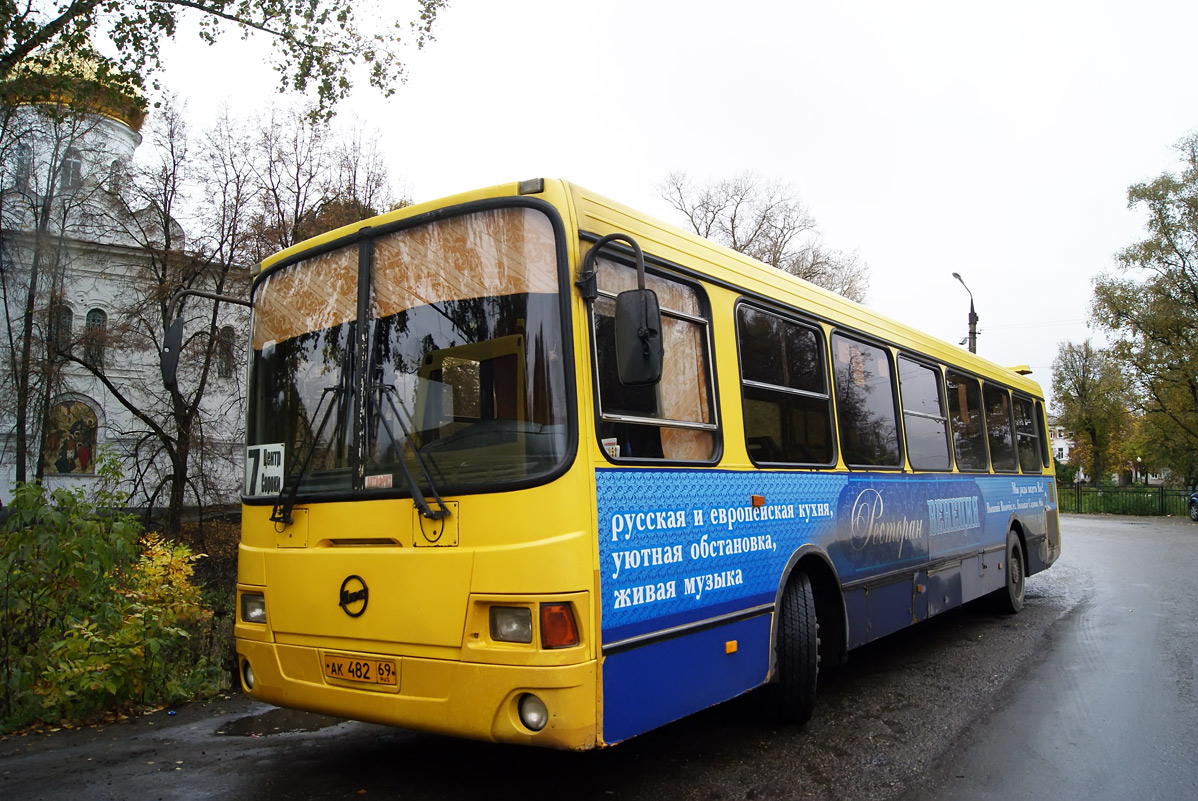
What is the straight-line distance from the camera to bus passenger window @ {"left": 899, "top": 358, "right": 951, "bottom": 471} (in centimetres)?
749

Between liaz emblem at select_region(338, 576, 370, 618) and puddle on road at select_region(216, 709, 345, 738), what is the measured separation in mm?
2042

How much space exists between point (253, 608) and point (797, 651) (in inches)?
121

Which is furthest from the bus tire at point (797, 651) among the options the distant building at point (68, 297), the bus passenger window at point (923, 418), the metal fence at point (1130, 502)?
the metal fence at point (1130, 502)

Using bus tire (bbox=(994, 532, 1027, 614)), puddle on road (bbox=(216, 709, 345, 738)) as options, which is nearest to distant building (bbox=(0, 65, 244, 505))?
puddle on road (bbox=(216, 709, 345, 738))

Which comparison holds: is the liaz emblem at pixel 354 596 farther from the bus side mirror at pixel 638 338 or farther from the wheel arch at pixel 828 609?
the wheel arch at pixel 828 609

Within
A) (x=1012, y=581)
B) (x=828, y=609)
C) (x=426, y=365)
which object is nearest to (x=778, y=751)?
(x=828, y=609)

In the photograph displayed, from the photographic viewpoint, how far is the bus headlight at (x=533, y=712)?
3.60 metres

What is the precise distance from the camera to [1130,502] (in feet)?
139

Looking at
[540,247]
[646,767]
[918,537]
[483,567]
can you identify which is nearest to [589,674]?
[483,567]

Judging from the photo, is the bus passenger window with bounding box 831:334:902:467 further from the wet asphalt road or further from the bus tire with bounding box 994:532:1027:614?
the bus tire with bounding box 994:532:1027:614

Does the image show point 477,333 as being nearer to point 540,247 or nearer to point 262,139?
point 540,247

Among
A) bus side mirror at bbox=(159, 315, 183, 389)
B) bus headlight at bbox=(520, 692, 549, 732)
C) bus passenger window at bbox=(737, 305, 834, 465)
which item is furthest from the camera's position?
bus passenger window at bbox=(737, 305, 834, 465)

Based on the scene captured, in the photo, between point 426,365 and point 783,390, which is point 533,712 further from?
point 783,390

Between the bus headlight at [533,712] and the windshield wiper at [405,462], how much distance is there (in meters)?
0.85
